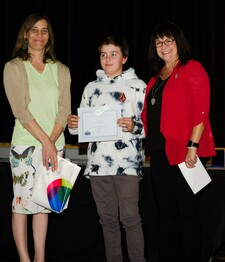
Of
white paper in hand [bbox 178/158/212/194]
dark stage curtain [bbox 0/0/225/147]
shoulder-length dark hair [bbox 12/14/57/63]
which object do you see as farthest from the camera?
dark stage curtain [bbox 0/0/225/147]

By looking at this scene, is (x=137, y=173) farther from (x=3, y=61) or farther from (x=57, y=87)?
(x=3, y=61)

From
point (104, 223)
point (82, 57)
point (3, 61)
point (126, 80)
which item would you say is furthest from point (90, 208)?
point (3, 61)

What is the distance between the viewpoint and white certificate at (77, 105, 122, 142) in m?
2.89

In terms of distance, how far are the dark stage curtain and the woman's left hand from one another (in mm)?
1839

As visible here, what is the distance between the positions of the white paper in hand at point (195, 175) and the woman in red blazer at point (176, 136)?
3cm

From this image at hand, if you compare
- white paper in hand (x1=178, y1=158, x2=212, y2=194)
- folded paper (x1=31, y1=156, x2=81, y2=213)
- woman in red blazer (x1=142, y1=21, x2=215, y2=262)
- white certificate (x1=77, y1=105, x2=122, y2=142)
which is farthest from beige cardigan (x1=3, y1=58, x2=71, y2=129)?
white paper in hand (x1=178, y1=158, x2=212, y2=194)

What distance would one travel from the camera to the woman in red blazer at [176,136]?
2.69 m

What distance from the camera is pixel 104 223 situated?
299 centimetres

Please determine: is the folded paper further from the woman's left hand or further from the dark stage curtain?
the dark stage curtain

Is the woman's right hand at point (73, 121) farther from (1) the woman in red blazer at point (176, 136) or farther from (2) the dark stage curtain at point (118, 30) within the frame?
(2) the dark stage curtain at point (118, 30)

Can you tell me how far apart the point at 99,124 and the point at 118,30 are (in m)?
2.11

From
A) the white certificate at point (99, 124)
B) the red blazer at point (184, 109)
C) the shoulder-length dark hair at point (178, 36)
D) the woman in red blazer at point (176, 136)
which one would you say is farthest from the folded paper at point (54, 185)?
the shoulder-length dark hair at point (178, 36)

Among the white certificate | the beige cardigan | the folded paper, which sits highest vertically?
the beige cardigan

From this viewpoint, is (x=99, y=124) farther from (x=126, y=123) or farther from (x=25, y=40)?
(x=25, y=40)
